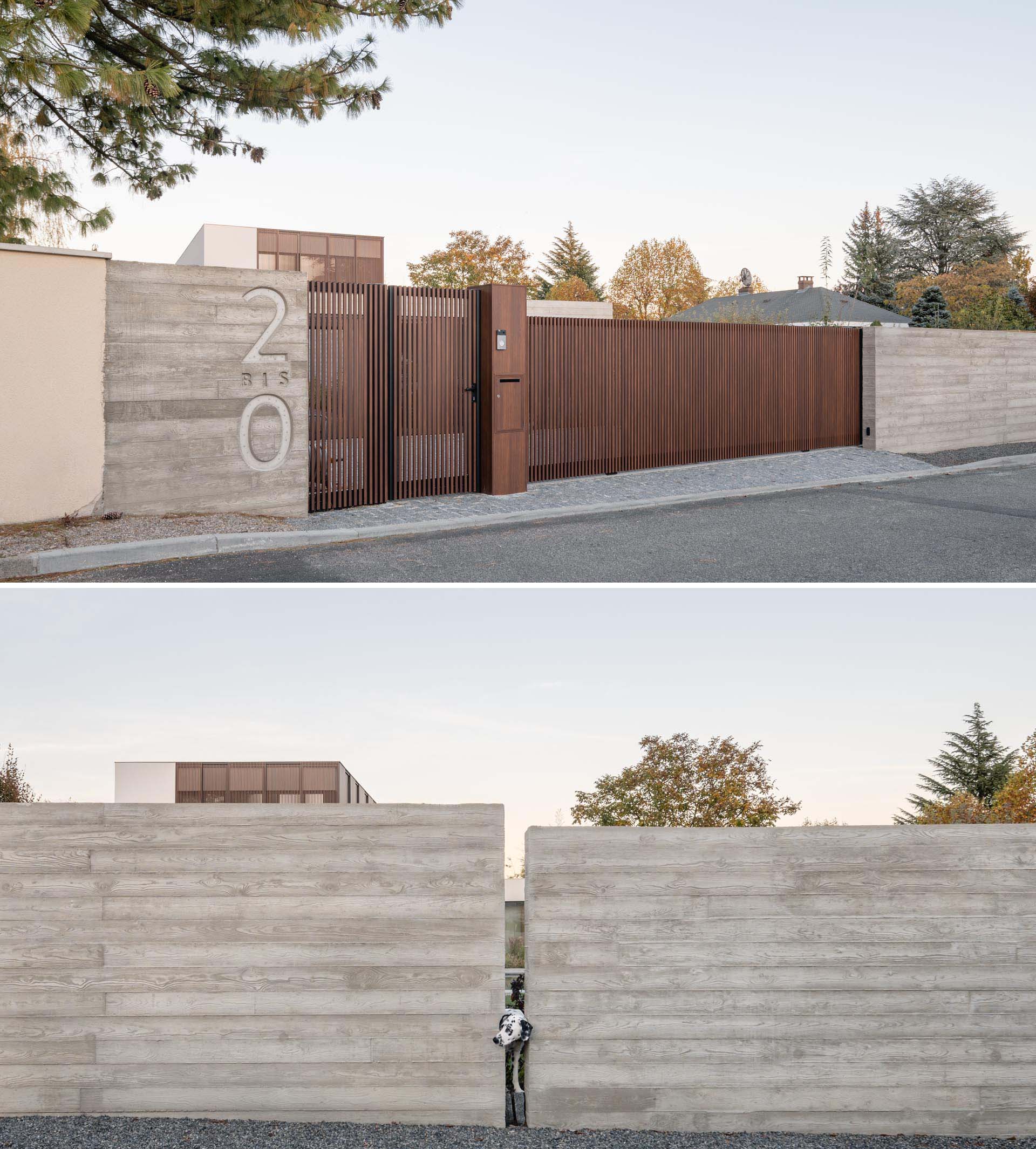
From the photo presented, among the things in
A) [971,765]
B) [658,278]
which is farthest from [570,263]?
[971,765]

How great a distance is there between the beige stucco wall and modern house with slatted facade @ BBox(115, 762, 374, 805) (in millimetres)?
10585

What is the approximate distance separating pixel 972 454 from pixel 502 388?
33.2 ft

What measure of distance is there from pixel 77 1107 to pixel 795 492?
11466 mm

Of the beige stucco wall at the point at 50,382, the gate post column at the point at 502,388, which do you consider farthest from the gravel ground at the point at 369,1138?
the gate post column at the point at 502,388

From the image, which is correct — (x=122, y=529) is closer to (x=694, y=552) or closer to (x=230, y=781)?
(x=694, y=552)

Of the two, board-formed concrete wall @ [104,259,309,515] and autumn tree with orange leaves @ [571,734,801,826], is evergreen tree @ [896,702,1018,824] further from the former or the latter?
board-formed concrete wall @ [104,259,309,515]

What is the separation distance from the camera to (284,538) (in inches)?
430

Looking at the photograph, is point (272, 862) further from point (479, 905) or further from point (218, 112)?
point (218, 112)

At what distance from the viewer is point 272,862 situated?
19.0ft

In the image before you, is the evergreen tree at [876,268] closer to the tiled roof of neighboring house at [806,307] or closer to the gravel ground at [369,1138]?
the tiled roof of neighboring house at [806,307]

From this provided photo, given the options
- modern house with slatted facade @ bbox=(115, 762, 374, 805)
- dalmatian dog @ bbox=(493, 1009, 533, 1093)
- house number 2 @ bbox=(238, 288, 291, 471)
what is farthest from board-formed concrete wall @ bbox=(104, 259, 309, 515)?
modern house with slatted facade @ bbox=(115, 762, 374, 805)

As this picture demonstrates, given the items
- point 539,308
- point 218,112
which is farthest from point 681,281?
point 218,112

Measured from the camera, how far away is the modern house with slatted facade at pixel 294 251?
127 feet

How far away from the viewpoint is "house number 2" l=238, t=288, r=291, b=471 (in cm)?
1178
